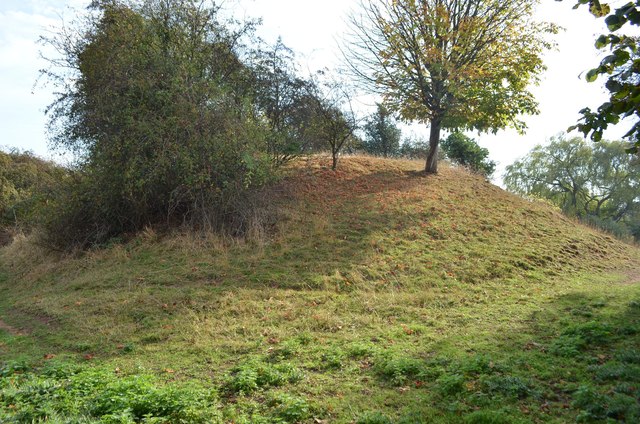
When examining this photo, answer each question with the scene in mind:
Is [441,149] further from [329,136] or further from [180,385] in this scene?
[180,385]

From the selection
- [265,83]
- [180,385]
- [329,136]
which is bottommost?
[180,385]

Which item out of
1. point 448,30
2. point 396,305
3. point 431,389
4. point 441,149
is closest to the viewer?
point 431,389

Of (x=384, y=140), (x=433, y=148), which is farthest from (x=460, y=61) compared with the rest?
(x=384, y=140)

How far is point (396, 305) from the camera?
30.3 ft

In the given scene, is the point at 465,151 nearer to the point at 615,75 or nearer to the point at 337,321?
the point at 337,321

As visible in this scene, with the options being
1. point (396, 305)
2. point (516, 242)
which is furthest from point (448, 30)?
point (396, 305)

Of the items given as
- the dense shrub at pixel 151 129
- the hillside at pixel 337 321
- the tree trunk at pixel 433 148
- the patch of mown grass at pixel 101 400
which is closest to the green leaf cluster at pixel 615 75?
the hillside at pixel 337 321

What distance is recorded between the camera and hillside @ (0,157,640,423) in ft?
15.6

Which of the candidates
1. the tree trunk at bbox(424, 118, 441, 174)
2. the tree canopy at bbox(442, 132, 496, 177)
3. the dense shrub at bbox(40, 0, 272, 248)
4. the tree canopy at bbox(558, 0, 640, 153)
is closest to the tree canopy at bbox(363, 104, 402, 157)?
the tree canopy at bbox(442, 132, 496, 177)

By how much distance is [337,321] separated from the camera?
823 centimetres

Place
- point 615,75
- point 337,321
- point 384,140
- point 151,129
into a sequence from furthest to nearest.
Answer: point 384,140 < point 151,129 < point 337,321 < point 615,75

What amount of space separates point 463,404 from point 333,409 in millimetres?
1329

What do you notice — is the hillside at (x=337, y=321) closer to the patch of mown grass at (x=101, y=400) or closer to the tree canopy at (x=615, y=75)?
the patch of mown grass at (x=101, y=400)

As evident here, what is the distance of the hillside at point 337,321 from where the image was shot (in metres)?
4.75
